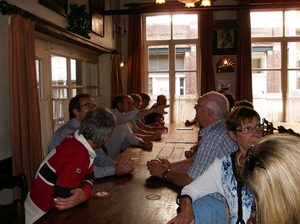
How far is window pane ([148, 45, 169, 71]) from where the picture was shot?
8.75 meters

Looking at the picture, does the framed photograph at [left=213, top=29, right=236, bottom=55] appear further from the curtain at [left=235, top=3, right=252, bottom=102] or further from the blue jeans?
the blue jeans

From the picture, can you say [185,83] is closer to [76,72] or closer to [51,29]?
[76,72]

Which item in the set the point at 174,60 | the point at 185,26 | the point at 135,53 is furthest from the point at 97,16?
the point at 185,26

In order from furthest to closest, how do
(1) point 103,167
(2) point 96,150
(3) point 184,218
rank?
(2) point 96,150 → (1) point 103,167 → (3) point 184,218

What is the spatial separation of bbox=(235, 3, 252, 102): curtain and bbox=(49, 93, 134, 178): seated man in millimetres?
5622

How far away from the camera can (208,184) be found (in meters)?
1.67

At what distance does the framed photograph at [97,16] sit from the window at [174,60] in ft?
7.48

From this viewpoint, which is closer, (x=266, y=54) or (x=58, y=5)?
(x=58, y=5)

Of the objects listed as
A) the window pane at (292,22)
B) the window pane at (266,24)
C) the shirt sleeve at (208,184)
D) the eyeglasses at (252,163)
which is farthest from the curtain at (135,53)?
the eyeglasses at (252,163)

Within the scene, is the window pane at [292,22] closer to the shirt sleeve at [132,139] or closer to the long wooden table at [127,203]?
the shirt sleeve at [132,139]

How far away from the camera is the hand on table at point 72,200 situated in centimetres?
180

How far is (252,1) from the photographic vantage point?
8008 mm

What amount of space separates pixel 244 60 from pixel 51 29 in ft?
17.0

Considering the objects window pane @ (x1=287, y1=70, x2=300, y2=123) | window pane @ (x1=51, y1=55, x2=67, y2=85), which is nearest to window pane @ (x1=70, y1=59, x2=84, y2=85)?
window pane @ (x1=51, y1=55, x2=67, y2=85)
